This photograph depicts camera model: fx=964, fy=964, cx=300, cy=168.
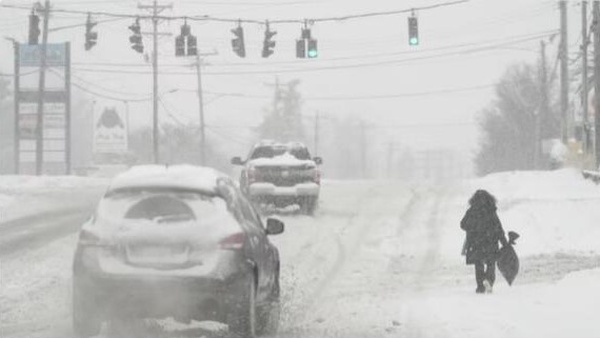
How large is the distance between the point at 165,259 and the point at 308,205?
52.7 ft

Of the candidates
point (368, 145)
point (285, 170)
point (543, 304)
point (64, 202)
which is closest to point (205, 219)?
point (543, 304)

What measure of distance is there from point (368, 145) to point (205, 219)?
168382 millimetres

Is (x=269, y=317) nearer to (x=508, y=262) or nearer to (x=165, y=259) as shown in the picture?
(x=165, y=259)

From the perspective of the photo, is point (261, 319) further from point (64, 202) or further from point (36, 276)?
point (64, 202)

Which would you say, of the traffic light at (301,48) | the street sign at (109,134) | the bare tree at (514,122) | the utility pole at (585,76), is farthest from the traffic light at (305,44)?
the bare tree at (514,122)

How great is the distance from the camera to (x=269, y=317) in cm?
951

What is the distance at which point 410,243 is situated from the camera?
19.5m

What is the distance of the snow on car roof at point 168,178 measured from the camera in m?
8.49

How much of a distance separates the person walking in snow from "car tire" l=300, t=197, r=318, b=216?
11.2 meters

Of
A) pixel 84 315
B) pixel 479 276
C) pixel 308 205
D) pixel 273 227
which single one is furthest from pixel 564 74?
pixel 84 315

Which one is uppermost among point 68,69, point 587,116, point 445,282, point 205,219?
point 68,69

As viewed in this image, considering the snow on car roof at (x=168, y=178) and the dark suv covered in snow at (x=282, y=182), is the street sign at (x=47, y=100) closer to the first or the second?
the dark suv covered in snow at (x=282, y=182)

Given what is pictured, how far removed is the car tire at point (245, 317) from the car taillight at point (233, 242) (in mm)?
313

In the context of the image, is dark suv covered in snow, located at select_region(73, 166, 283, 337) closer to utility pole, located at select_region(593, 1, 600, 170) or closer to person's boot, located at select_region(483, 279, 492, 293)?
person's boot, located at select_region(483, 279, 492, 293)
